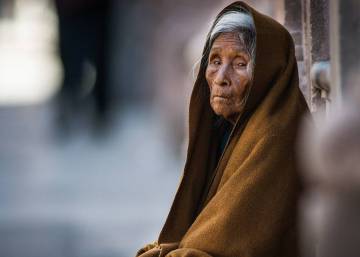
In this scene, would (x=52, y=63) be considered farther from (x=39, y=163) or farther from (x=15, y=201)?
(x=15, y=201)

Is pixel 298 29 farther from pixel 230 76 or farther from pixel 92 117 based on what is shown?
pixel 92 117

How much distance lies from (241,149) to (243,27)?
36cm

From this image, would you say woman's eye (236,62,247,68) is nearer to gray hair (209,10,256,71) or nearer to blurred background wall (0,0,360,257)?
gray hair (209,10,256,71)

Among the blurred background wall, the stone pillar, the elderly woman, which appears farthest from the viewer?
the blurred background wall

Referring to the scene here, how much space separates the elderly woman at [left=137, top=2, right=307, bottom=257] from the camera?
2.65 meters

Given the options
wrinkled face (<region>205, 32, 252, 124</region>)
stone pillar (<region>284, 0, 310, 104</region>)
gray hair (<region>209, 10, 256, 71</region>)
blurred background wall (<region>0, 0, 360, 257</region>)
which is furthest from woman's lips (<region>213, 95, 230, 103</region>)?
blurred background wall (<region>0, 0, 360, 257</region>)

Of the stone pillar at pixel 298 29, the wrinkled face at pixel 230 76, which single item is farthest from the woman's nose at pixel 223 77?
the stone pillar at pixel 298 29

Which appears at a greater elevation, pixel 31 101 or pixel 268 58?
pixel 268 58

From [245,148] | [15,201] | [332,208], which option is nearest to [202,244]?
[245,148]

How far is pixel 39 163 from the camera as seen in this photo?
1609cm

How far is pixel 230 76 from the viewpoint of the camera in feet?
9.63

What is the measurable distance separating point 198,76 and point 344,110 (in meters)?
2.09

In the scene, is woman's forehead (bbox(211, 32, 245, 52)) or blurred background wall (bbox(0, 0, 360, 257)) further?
blurred background wall (bbox(0, 0, 360, 257))

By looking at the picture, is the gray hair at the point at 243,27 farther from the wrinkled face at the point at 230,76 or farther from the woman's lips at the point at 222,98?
the woman's lips at the point at 222,98
